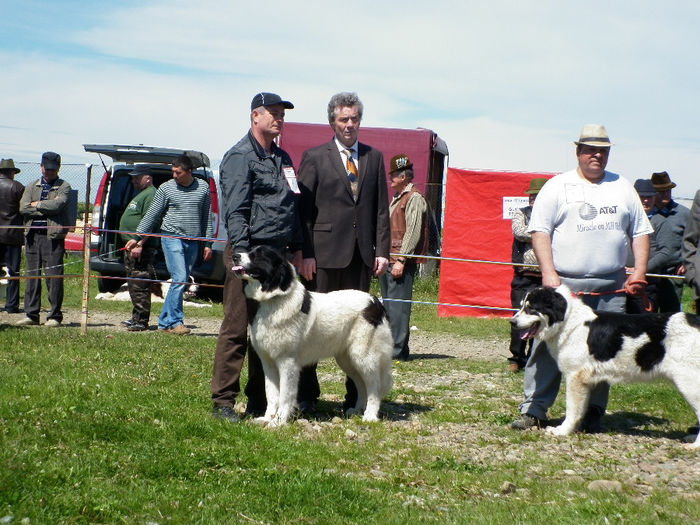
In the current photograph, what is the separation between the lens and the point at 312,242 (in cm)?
645

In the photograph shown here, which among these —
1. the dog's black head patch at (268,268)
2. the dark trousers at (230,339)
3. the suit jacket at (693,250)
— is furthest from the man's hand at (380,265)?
the suit jacket at (693,250)

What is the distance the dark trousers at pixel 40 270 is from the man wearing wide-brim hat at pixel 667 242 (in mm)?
7650

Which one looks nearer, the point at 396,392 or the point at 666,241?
the point at 396,392

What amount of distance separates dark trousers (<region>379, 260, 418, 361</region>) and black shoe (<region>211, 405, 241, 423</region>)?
13.8ft

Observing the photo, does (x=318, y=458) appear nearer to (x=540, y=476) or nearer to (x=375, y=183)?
(x=540, y=476)

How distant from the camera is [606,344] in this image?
5918mm

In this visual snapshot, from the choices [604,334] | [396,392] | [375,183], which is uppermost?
[375,183]

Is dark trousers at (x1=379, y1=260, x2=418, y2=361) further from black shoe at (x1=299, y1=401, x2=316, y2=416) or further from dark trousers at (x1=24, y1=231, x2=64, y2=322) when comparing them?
dark trousers at (x1=24, y1=231, x2=64, y2=322)

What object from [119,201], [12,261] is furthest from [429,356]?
[119,201]

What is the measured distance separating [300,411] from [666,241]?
5084 mm

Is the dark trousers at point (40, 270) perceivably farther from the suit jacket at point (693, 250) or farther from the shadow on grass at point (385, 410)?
the suit jacket at point (693, 250)

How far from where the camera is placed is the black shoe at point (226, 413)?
233 inches

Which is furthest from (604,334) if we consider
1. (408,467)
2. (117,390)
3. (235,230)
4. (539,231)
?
(117,390)

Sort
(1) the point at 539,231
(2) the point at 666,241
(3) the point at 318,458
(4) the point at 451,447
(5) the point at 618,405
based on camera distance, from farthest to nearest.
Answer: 1. (2) the point at 666,241
2. (5) the point at 618,405
3. (1) the point at 539,231
4. (4) the point at 451,447
5. (3) the point at 318,458
